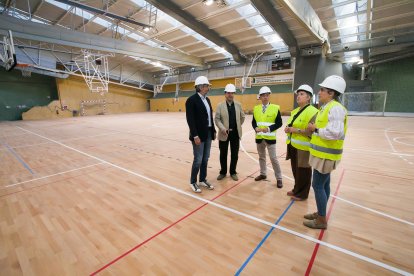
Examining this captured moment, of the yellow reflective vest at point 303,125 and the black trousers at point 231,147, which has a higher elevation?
the yellow reflective vest at point 303,125

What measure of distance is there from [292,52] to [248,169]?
1287 centimetres

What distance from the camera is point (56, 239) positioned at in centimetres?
237

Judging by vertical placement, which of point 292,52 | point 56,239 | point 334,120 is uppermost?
point 292,52

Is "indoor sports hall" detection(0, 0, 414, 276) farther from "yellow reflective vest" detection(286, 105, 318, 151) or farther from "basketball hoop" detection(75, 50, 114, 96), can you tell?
"basketball hoop" detection(75, 50, 114, 96)

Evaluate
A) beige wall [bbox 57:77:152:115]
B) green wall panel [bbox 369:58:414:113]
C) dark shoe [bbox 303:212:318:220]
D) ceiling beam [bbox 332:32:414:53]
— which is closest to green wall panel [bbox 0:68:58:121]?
beige wall [bbox 57:77:152:115]

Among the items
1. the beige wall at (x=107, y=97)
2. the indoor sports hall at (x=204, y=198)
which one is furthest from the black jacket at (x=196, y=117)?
the beige wall at (x=107, y=97)

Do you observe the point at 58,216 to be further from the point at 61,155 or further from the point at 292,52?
the point at 292,52

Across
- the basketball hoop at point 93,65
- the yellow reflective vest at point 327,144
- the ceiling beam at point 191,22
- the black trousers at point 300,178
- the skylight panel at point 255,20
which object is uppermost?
the skylight panel at point 255,20

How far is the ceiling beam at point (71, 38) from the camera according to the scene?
32.6 ft

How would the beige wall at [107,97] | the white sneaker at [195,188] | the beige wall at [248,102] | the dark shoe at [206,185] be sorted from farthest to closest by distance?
the beige wall at [107,97] → the beige wall at [248,102] → the dark shoe at [206,185] → the white sneaker at [195,188]

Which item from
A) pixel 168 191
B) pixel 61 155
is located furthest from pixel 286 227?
pixel 61 155

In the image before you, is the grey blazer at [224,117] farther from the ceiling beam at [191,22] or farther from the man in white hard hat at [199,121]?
the ceiling beam at [191,22]

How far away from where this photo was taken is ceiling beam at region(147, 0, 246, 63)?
10.3 m

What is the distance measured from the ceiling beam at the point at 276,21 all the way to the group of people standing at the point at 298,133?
825 cm
